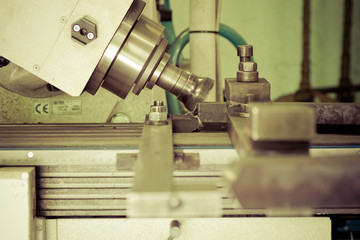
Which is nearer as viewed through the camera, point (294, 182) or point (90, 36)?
point (294, 182)

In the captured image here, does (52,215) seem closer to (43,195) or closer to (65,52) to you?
(43,195)

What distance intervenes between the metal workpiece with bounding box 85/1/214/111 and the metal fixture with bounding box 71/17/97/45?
0.05 m

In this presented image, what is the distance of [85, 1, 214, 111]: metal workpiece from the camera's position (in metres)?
0.88

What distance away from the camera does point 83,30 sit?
0.84 metres

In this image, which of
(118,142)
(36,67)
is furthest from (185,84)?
(36,67)

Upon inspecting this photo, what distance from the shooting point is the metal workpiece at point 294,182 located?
1.47ft

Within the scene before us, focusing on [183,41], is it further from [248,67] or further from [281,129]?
[281,129]

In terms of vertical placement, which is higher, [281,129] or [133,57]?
[133,57]


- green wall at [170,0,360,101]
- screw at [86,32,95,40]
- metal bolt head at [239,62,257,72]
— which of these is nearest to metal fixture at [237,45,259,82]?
metal bolt head at [239,62,257,72]

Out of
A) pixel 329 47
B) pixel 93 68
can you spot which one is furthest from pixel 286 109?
pixel 329 47

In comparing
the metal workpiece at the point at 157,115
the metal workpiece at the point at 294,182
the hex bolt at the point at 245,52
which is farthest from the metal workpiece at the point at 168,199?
the hex bolt at the point at 245,52

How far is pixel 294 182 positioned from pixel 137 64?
1.74ft

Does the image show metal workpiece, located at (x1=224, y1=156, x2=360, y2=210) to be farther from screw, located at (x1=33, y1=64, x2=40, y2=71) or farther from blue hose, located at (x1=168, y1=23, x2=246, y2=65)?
blue hose, located at (x1=168, y1=23, x2=246, y2=65)

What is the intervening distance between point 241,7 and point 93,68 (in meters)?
2.13
